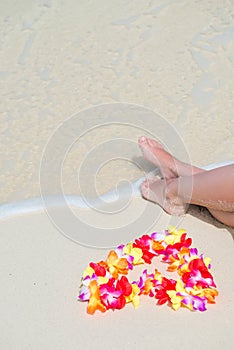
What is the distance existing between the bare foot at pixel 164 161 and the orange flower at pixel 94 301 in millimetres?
638

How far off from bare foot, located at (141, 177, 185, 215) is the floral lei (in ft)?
0.49

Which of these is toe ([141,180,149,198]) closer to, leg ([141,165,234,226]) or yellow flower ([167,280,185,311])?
leg ([141,165,234,226])

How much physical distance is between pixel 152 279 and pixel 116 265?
0.46 ft

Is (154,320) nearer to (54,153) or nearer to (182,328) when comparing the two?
(182,328)

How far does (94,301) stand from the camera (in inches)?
77.2

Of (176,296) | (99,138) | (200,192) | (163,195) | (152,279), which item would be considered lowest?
(176,296)

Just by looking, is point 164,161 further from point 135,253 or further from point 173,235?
point 135,253

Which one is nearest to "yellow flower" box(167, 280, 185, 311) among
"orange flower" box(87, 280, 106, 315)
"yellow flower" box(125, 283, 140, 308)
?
"yellow flower" box(125, 283, 140, 308)

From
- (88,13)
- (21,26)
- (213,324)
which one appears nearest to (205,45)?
(88,13)

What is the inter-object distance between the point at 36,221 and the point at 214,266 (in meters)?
0.74

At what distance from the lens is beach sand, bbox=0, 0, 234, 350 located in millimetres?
1932

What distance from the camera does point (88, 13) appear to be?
12.3 ft

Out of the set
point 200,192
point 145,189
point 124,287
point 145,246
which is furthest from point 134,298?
point 145,189

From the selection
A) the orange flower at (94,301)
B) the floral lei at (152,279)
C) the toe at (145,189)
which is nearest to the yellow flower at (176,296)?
the floral lei at (152,279)
